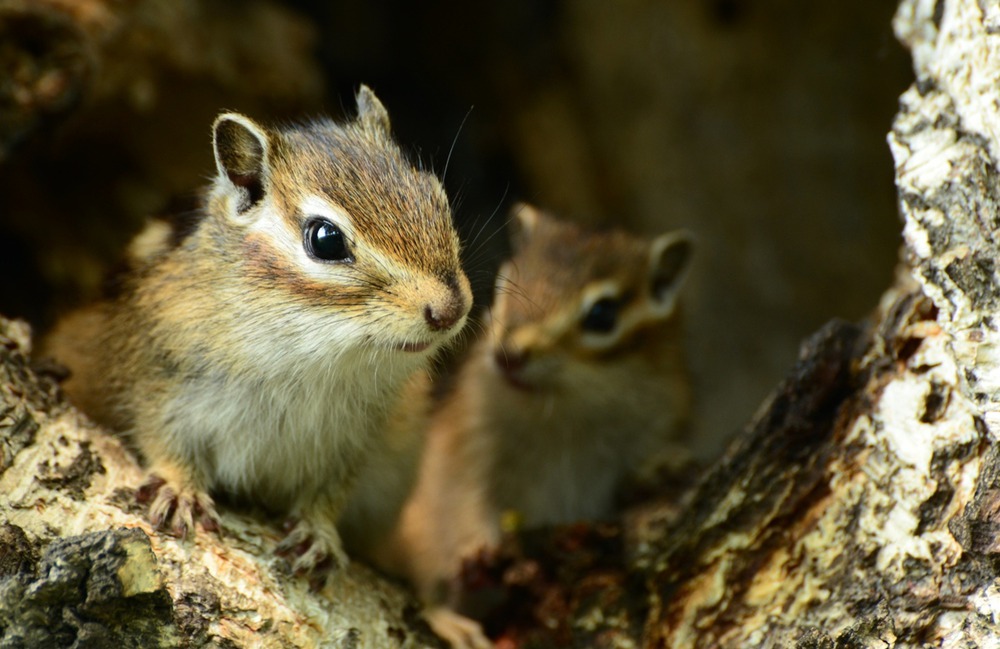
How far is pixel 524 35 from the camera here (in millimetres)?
7672

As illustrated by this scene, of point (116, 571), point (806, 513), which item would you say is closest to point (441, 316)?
point (116, 571)

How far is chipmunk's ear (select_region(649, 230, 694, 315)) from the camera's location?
602 centimetres

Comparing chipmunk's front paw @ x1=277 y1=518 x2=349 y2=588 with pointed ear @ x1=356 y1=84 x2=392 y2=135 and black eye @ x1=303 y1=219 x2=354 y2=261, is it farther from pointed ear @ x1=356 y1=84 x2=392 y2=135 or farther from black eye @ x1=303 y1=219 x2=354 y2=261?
pointed ear @ x1=356 y1=84 x2=392 y2=135

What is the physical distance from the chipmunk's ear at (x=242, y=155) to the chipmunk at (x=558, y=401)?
1.74 metres

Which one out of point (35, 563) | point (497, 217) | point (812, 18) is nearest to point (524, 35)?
point (497, 217)

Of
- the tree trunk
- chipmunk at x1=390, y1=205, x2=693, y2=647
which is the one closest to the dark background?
chipmunk at x1=390, y1=205, x2=693, y2=647

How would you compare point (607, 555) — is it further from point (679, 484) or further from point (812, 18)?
point (812, 18)

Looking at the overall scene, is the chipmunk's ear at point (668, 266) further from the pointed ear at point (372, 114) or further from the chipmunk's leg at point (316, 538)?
the chipmunk's leg at point (316, 538)

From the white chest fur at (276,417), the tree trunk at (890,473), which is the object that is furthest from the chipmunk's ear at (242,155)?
the tree trunk at (890,473)

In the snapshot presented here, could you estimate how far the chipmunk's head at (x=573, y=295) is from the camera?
5.26 metres

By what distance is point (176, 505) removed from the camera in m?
3.64

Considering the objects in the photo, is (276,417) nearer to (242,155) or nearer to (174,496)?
(174,496)

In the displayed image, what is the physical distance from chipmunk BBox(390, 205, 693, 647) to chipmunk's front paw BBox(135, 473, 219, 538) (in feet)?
5.80

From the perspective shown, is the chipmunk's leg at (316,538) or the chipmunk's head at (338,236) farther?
the chipmunk's leg at (316,538)
